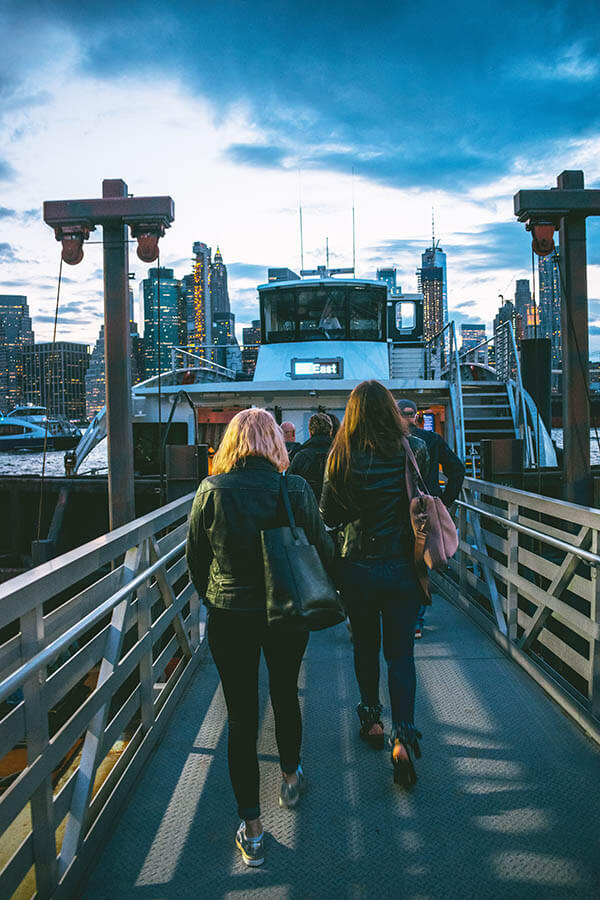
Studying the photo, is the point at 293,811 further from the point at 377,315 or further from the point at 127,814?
the point at 377,315

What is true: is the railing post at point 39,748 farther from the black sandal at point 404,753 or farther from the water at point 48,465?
the water at point 48,465

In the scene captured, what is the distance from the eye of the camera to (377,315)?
51.7 feet

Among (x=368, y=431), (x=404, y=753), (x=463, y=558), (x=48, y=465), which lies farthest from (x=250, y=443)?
(x=48, y=465)

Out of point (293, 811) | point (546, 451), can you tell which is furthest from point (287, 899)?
point (546, 451)

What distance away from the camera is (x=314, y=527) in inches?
107

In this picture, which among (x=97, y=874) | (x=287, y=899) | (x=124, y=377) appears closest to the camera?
(x=287, y=899)

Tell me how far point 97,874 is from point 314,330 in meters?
13.7

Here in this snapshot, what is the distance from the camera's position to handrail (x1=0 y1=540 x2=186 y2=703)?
2074mm

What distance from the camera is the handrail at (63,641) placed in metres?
2.07

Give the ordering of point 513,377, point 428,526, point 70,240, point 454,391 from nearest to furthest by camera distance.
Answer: point 428,526
point 70,240
point 454,391
point 513,377

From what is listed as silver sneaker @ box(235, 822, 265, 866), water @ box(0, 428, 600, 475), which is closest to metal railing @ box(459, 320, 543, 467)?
silver sneaker @ box(235, 822, 265, 866)

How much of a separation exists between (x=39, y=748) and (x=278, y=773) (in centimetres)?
154

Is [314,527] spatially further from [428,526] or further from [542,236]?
[542,236]

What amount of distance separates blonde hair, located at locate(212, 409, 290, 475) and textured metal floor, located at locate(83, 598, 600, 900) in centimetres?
154
